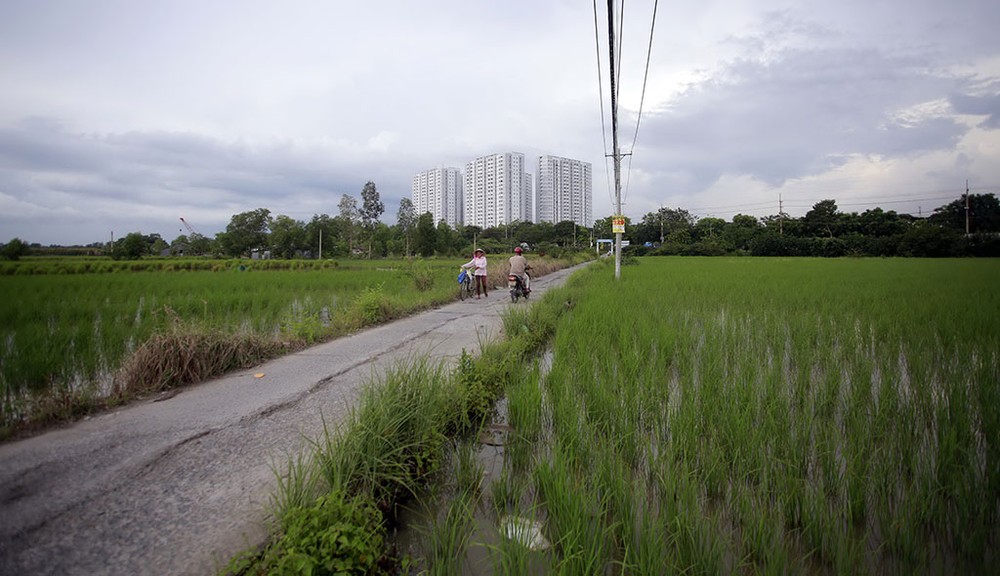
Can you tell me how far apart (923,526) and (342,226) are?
138ft

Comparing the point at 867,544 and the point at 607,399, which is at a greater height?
the point at 607,399

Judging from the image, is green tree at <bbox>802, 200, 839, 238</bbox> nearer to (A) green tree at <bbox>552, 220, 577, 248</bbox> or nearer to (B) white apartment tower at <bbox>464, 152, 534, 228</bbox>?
(A) green tree at <bbox>552, 220, 577, 248</bbox>

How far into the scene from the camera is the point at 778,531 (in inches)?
71.5

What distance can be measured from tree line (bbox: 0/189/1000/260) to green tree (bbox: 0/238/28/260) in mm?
18755

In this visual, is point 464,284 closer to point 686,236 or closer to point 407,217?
point 407,217

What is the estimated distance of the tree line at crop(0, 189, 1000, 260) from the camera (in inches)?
1069

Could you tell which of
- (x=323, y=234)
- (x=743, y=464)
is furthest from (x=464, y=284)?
(x=323, y=234)

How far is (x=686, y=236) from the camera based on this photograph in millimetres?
56938

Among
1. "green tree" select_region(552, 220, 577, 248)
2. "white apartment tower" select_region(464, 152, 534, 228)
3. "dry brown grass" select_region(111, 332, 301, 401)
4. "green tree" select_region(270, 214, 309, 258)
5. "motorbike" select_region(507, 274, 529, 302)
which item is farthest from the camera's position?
"white apartment tower" select_region(464, 152, 534, 228)

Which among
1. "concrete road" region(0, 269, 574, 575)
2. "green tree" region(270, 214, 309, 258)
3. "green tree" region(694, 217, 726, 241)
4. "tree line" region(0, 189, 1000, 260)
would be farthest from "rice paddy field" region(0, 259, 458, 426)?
"green tree" region(694, 217, 726, 241)

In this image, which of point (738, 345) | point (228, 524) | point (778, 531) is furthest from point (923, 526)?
point (738, 345)

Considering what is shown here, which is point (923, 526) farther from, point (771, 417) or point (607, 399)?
point (607, 399)

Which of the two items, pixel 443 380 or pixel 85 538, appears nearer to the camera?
pixel 85 538

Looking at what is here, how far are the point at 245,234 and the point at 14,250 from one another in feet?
123
